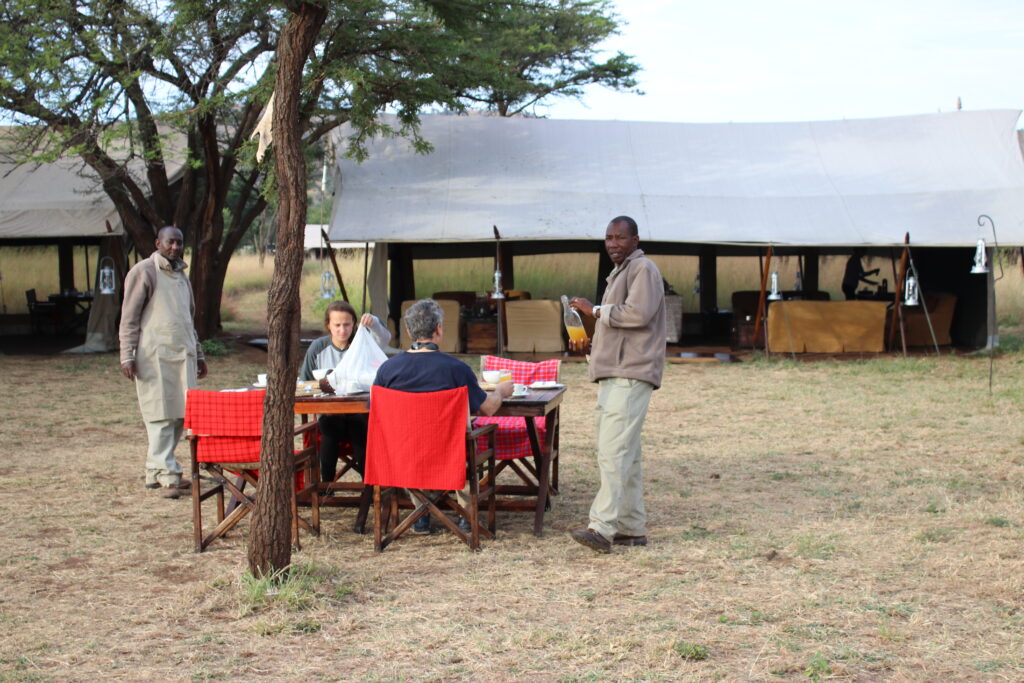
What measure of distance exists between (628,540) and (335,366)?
5.93 feet

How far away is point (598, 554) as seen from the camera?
175 inches

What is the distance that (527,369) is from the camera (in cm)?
579

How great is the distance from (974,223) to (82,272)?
13.5 meters

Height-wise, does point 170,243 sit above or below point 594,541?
above

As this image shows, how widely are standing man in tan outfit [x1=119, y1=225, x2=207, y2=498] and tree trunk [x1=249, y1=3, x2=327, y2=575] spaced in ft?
6.32

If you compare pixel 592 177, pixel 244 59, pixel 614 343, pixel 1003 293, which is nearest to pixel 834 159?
pixel 592 177

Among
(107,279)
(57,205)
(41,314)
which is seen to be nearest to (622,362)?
(107,279)

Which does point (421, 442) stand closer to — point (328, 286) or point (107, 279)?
point (328, 286)

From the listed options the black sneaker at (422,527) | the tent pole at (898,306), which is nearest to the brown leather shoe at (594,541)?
the black sneaker at (422,527)

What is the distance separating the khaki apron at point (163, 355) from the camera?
18.4 ft

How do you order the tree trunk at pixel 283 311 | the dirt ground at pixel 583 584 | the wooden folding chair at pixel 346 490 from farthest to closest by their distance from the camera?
the wooden folding chair at pixel 346 490 < the tree trunk at pixel 283 311 < the dirt ground at pixel 583 584

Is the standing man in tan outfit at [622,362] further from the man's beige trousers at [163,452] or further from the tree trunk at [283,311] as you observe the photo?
the man's beige trousers at [163,452]

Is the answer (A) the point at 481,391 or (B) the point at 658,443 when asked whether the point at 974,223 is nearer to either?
(B) the point at 658,443

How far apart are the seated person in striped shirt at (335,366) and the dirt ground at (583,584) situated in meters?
0.33
